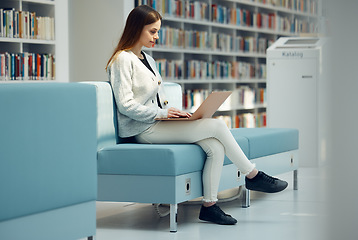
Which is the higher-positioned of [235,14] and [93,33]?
[235,14]

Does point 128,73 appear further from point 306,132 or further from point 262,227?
point 306,132

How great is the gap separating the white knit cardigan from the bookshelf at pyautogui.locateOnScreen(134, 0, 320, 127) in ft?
10.3

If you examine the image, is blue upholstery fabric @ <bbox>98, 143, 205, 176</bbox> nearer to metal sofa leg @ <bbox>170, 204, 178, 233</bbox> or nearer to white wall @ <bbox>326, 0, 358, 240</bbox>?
metal sofa leg @ <bbox>170, 204, 178, 233</bbox>

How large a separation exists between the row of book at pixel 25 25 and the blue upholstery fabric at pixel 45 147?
3.07 meters

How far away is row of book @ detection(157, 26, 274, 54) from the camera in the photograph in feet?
21.0

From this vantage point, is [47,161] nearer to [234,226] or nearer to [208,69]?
[234,226]

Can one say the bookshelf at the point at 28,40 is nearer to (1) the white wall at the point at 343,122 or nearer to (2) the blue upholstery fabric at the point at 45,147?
(2) the blue upholstery fabric at the point at 45,147

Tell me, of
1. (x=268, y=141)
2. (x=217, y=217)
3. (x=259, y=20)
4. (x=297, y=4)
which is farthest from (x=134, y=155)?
(x=297, y=4)

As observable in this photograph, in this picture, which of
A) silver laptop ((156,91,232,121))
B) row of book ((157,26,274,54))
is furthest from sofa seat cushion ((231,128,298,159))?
row of book ((157,26,274,54))

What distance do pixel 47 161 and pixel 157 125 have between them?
111 cm

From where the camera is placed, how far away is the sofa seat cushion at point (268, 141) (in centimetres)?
340

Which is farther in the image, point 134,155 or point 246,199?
point 246,199

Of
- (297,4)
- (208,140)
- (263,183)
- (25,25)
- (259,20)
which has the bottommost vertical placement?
(263,183)

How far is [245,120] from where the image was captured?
790 cm
